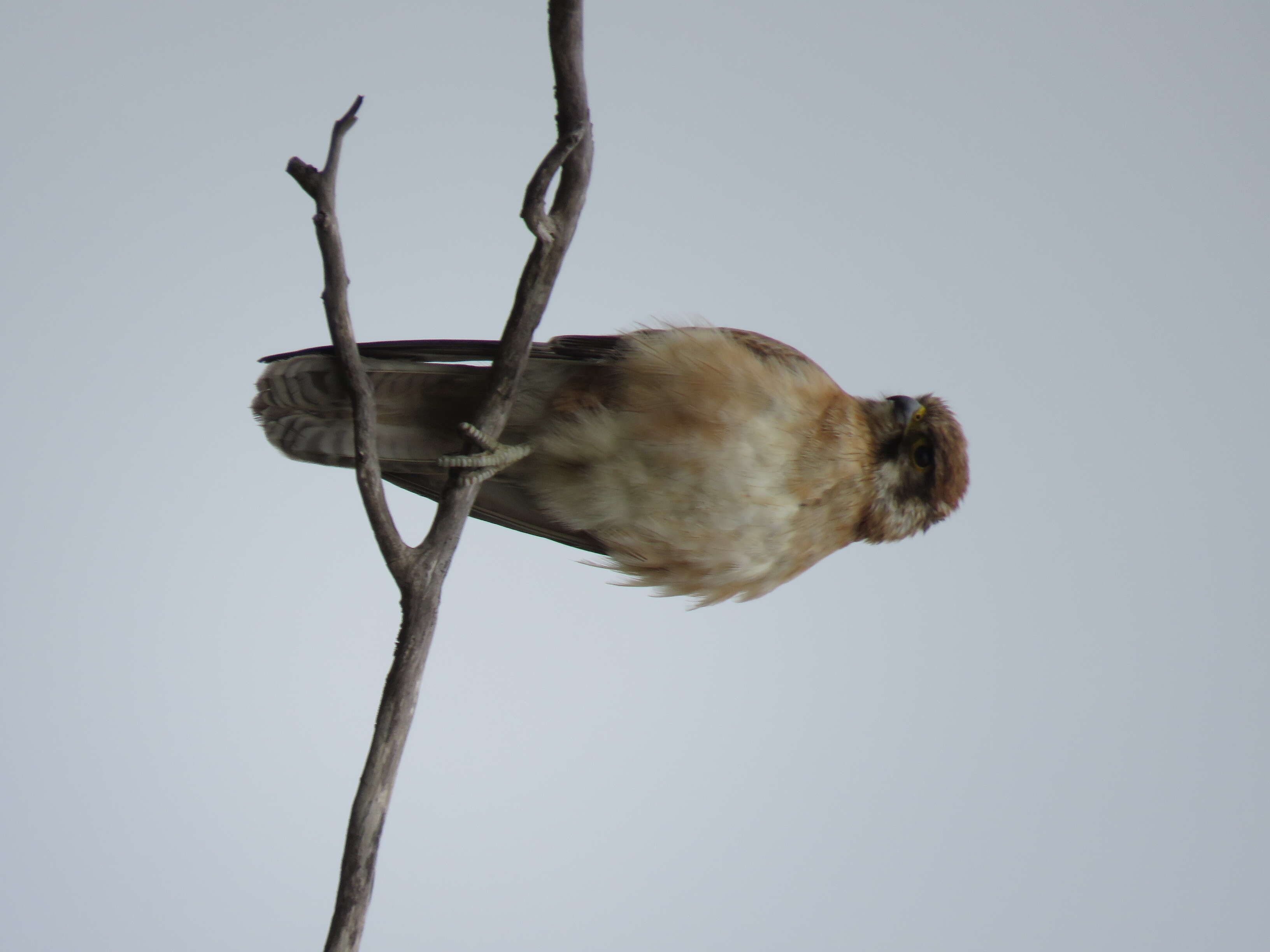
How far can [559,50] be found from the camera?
1810 mm

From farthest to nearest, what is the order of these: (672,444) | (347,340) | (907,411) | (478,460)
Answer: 1. (907,411)
2. (672,444)
3. (478,460)
4. (347,340)

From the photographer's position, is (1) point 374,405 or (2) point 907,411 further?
(2) point 907,411

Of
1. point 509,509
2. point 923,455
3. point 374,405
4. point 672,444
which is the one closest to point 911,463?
point 923,455

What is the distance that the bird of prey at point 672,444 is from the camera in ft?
7.30

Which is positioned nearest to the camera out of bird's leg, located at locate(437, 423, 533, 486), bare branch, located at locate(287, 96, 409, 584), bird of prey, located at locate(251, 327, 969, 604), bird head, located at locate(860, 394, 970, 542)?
bare branch, located at locate(287, 96, 409, 584)

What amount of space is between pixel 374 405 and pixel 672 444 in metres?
0.63

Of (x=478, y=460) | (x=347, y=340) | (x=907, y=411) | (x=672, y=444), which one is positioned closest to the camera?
(x=347, y=340)

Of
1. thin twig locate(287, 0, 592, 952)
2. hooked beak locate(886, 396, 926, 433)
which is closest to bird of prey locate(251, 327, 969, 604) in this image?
hooked beak locate(886, 396, 926, 433)

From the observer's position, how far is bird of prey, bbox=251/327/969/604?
222cm

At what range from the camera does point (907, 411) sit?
2.40m

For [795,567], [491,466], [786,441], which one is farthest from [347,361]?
[795,567]

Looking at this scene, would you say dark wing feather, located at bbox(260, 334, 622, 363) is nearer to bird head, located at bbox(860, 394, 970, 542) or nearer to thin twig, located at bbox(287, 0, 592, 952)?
thin twig, located at bbox(287, 0, 592, 952)

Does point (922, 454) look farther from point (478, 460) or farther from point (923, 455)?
point (478, 460)

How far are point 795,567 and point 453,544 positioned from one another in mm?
809
